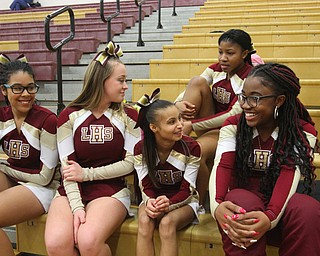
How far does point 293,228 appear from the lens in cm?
110

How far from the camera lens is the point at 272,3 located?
4.32 metres

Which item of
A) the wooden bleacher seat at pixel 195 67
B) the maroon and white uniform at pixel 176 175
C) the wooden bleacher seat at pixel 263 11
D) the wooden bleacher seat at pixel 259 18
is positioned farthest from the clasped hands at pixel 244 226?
the wooden bleacher seat at pixel 263 11

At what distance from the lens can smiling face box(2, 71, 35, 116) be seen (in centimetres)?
155

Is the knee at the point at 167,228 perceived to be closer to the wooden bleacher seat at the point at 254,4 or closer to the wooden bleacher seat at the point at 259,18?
the wooden bleacher seat at the point at 259,18

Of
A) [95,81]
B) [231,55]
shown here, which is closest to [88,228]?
[95,81]

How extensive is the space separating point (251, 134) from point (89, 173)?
2.06ft

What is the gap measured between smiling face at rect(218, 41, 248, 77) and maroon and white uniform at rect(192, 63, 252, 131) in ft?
0.15

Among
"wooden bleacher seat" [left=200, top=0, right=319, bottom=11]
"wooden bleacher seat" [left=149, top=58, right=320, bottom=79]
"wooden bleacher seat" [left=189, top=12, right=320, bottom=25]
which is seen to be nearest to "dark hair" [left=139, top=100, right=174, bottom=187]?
"wooden bleacher seat" [left=149, top=58, right=320, bottom=79]

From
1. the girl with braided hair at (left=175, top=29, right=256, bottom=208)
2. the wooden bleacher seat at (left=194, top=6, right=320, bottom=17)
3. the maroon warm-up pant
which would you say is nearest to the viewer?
the maroon warm-up pant

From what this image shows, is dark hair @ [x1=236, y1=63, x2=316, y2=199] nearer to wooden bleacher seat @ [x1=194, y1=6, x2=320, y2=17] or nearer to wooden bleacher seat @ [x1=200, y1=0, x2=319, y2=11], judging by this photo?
wooden bleacher seat @ [x1=194, y1=6, x2=320, y2=17]

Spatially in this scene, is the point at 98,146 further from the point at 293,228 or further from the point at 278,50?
the point at 278,50

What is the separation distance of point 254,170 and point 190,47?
1.95 meters

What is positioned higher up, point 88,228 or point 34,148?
point 34,148

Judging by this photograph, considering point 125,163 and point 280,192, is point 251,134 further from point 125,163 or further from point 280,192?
point 125,163
